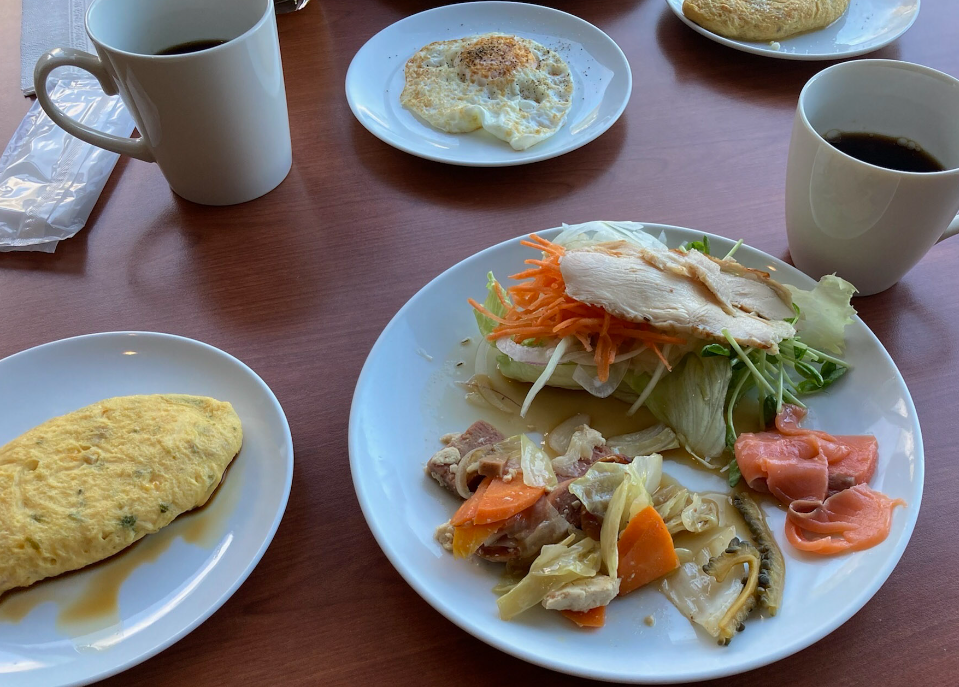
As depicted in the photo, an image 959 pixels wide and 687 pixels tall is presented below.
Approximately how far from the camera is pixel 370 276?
158 centimetres

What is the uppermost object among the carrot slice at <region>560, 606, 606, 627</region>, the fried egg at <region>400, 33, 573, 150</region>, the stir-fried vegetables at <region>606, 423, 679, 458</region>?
the fried egg at <region>400, 33, 573, 150</region>

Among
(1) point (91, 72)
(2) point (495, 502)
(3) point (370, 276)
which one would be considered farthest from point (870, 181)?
(1) point (91, 72)

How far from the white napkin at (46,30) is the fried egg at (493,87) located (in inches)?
42.1

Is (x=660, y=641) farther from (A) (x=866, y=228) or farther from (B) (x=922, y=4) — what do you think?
(B) (x=922, y=4)

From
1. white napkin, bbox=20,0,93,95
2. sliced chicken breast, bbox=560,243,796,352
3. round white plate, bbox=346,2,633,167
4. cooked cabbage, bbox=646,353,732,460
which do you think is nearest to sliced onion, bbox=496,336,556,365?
sliced chicken breast, bbox=560,243,796,352

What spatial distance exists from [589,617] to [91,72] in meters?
1.54

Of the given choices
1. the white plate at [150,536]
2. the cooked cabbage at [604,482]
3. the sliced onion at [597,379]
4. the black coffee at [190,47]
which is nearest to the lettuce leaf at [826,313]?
the sliced onion at [597,379]

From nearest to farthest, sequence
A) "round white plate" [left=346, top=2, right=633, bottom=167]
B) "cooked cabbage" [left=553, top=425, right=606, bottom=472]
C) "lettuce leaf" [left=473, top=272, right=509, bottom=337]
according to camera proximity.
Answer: "cooked cabbage" [left=553, top=425, right=606, bottom=472] < "lettuce leaf" [left=473, top=272, right=509, bottom=337] < "round white plate" [left=346, top=2, right=633, bottom=167]

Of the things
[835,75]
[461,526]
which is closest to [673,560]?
[461,526]

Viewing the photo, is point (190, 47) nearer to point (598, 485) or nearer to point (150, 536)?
point (150, 536)

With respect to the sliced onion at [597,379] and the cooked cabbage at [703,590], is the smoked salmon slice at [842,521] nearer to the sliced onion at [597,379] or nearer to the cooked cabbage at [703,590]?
the cooked cabbage at [703,590]

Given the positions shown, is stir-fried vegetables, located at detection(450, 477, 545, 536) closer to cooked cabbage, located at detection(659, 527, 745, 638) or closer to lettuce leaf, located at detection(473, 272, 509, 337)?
cooked cabbage, located at detection(659, 527, 745, 638)

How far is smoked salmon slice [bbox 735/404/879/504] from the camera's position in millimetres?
1105

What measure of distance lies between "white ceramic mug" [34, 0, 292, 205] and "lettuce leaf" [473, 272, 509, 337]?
2.26 feet
